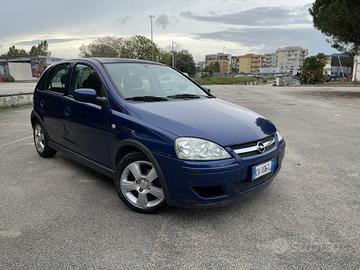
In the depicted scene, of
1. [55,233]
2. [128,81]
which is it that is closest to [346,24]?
[128,81]

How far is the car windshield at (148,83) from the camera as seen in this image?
4.33m

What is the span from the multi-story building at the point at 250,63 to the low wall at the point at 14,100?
516ft

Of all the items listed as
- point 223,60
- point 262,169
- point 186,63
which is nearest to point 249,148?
point 262,169

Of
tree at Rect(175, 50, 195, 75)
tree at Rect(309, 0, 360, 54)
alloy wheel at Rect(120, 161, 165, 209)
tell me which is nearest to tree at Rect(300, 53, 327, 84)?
tree at Rect(175, 50, 195, 75)

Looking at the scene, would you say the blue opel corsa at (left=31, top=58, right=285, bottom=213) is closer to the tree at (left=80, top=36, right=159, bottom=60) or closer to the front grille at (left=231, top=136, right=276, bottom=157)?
the front grille at (left=231, top=136, right=276, bottom=157)

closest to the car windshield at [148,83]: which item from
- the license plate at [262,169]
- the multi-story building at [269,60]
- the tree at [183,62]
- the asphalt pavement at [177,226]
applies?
the asphalt pavement at [177,226]

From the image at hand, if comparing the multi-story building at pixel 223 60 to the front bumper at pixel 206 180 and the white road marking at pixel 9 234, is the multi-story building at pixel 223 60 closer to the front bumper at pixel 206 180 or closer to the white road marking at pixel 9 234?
the front bumper at pixel 206 180

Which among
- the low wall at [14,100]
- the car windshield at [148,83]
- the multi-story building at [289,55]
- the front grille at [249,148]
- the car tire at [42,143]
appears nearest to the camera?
the front grille at [249,148]

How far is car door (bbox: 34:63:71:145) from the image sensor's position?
17.0 ft

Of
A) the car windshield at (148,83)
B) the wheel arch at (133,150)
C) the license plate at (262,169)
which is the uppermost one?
the car windshield at (148,83)

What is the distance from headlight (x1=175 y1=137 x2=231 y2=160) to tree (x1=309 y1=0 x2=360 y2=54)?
19.8 meters

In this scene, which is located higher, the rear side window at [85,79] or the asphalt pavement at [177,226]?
the rear side window at [85,79]

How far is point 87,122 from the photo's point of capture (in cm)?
448

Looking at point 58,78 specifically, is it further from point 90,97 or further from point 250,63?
point 250,63
